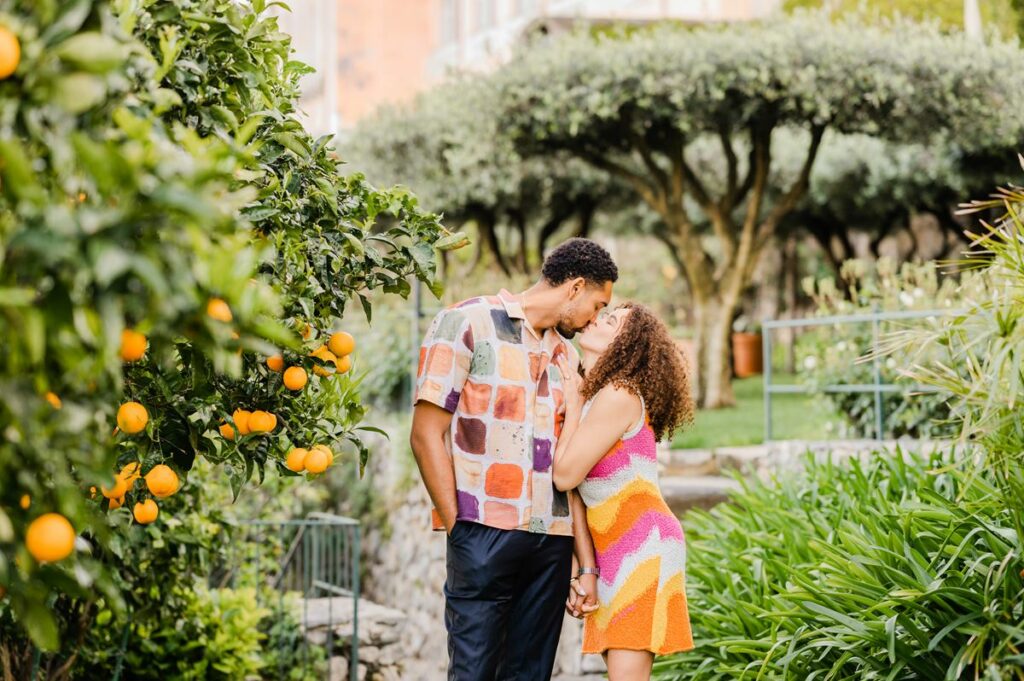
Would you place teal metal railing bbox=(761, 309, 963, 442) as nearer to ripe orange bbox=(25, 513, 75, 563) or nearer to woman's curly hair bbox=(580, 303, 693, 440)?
woman's curly hair bbox=(580, 303, 693, 440)

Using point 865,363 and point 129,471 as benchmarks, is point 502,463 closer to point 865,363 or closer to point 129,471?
point 129,471

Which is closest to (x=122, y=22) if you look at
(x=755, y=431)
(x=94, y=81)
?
(x=94, y=81)

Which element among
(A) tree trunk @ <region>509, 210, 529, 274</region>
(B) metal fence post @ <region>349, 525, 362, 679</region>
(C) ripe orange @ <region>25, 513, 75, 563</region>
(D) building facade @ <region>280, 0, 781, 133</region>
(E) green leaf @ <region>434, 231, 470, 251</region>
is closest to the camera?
(C) ripe orange @ <region>25, 513, 75, 563</region>

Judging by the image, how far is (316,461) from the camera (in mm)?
2670

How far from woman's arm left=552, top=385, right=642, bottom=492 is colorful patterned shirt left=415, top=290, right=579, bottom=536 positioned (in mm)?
47

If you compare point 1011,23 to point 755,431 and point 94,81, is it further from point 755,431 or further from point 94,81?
point 94,81

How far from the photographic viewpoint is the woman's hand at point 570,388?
3.37 meters

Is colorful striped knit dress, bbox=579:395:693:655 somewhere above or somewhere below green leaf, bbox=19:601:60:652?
below

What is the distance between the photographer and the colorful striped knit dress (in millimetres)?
3238

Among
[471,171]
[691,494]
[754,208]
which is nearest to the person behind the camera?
[691,494]

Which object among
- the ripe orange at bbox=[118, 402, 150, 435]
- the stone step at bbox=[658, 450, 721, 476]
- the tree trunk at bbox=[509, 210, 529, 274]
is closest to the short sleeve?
the ripe orange at bbox=[118, 402, 150, 435]

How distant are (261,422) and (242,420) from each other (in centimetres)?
5

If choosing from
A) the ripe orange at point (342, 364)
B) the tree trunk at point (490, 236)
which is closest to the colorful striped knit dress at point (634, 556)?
the ripe orange at point (342, 364)

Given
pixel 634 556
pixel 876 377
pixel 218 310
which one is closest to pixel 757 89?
pixel 876 377
